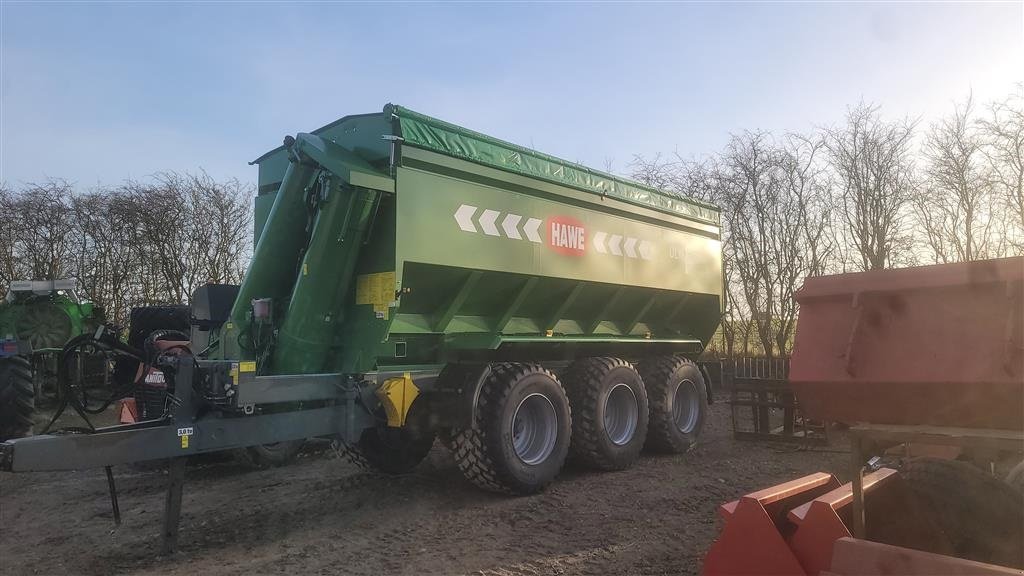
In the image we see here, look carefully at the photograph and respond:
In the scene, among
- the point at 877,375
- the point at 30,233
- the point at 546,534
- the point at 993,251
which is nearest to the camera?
the point at 877,375

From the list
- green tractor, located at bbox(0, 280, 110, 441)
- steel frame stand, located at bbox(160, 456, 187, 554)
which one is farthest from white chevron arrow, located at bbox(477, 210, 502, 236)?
green tractor, located at bbox(0, 280, 110, 441)

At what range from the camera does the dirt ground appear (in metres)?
4.70

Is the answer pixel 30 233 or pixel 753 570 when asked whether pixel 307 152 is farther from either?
pixel 30 233

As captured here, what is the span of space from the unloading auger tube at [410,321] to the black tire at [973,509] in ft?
12.6

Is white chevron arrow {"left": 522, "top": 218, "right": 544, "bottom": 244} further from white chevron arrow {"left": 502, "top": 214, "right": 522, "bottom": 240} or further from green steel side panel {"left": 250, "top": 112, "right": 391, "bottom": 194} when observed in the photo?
green steel side panel {"left": 250, "top": 112, "right": 391, "bottom": 194}

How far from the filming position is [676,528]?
5.43 m

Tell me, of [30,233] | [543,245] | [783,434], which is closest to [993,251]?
[783,434]

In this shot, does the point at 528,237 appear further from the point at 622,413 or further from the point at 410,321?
the point at 622,413

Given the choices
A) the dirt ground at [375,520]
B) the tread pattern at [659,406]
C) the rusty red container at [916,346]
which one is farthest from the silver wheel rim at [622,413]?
the rusty red container at [916,346]

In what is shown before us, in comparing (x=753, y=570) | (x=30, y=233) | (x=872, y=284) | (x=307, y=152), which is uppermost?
(x=30, y=233)

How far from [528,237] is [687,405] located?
4274 millimetres

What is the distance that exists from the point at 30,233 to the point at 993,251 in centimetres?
2448

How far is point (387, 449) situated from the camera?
23.9 feet

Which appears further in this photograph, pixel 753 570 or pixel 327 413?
pixel 327 413
